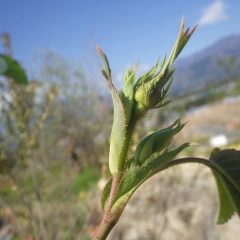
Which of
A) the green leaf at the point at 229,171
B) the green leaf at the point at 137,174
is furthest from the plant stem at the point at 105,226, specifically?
the green leaf at the point at 229,171

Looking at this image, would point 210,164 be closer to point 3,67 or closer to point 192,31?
point 192,31

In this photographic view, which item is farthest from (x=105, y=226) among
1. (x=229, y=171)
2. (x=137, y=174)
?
(x=229, y=171)

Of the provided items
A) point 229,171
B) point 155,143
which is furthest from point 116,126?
point 229,171

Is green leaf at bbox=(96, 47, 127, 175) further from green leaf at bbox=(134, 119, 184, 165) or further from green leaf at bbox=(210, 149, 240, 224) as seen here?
green leaf at bbox=(210, 149, 240, 224)

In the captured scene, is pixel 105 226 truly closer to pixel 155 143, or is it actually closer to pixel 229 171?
pixel 155 143

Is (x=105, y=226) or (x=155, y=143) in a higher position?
(x=155, y=143)

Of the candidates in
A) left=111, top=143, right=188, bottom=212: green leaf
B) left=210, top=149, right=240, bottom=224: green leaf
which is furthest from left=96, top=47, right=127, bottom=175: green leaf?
left=210, top=149, right=240, bottom=224: green leaf

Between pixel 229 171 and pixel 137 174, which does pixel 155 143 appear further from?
pixel 229 171

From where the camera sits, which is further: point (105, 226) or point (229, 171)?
point (229, 171)

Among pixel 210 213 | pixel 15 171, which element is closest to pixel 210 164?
pixel 210 213

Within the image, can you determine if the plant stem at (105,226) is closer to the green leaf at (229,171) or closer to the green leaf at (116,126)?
the green leaf at (116,126)

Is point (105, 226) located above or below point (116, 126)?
below
